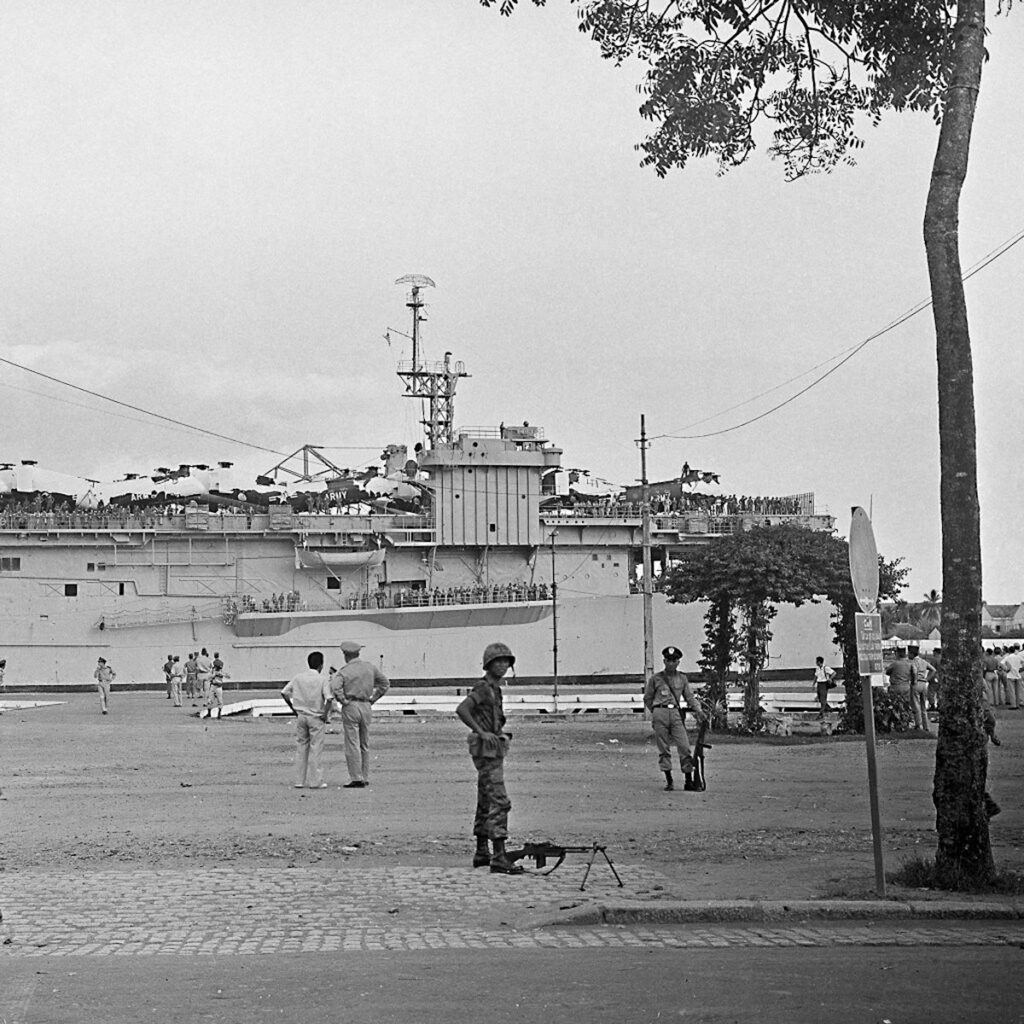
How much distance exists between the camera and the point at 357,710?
1436 cm

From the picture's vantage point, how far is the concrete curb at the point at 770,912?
24.5 ft

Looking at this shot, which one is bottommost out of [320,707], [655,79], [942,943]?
[942,943]

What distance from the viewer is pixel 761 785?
14992mm

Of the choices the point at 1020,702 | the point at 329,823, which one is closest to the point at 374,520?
the point at 1020,702

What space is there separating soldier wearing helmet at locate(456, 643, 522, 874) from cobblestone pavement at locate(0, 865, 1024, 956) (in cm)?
22

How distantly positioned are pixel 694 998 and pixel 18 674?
1790 inches

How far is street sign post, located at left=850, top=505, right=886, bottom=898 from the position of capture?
809 centimetres

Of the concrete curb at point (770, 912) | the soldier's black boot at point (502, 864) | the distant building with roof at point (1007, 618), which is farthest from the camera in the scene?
Result: the distant building with roof at point (1007, 618)

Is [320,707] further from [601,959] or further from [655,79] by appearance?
[601,959]

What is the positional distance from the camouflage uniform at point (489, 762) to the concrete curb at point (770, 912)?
1.60m

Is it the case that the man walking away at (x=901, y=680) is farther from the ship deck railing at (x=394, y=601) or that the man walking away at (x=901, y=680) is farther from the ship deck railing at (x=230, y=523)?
the ship deck railing at (x=230, y=523)

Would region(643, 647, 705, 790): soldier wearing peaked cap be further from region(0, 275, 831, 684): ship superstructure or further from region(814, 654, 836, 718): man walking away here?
region(0, 275, 831, 684): ship superstructure

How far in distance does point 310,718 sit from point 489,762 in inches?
210

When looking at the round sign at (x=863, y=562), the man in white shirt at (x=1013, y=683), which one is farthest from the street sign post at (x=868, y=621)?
the man in white shirt at (x=1013, y=683)
